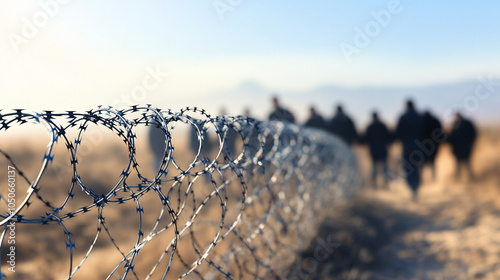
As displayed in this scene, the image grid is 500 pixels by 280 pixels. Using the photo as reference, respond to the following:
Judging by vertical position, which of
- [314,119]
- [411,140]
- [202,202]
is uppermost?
[314,119]

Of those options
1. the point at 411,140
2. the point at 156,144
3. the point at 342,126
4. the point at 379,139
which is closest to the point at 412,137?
the point at 411,140

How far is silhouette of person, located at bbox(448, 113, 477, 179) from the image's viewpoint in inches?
358

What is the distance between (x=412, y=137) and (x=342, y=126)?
60.3 inches

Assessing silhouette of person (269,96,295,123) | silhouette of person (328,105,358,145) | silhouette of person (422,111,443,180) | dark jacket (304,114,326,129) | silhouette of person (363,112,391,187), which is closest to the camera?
silhouette of person (269,96,295,123)

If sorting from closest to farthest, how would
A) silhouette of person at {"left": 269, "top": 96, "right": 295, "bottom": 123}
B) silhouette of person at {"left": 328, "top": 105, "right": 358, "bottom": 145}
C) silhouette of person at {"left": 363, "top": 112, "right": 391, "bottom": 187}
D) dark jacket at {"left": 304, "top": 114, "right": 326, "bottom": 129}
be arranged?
1. silhouette of person at {"left": 269, "top": 96, "right": 295, "bottom": 123}
2. dark jacket at {"left": 304, "top": 114, "right": 326, "bottom": 129}
3. silhouette of person at {"left": 363, "top": 112, "right": 391, "bottom": 187}
4. silhouette of person at {"left": 328, "top": 105, "right": 358, "bottom": 145}

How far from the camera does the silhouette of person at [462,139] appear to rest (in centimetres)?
909

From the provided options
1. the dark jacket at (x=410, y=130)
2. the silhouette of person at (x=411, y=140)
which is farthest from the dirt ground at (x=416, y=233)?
the dark jacket at (x=410, y=130)

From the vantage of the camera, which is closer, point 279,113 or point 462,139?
point 279,113

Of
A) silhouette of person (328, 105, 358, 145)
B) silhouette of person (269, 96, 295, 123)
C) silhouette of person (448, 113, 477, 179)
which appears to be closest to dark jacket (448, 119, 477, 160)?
silhouette of person (448, 113, 477, 179)

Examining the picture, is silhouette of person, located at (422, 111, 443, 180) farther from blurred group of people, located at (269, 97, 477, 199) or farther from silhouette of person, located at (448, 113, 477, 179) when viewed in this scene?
silhouette of person, located at (448, 113, 477, 179)

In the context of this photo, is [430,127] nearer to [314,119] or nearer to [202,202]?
[314,119]

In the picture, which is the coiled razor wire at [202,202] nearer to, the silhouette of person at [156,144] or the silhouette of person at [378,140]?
the silhouette of person at [156,144]

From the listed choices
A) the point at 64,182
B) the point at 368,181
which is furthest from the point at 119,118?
the point at 64,182

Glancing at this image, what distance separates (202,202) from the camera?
2596 mm
